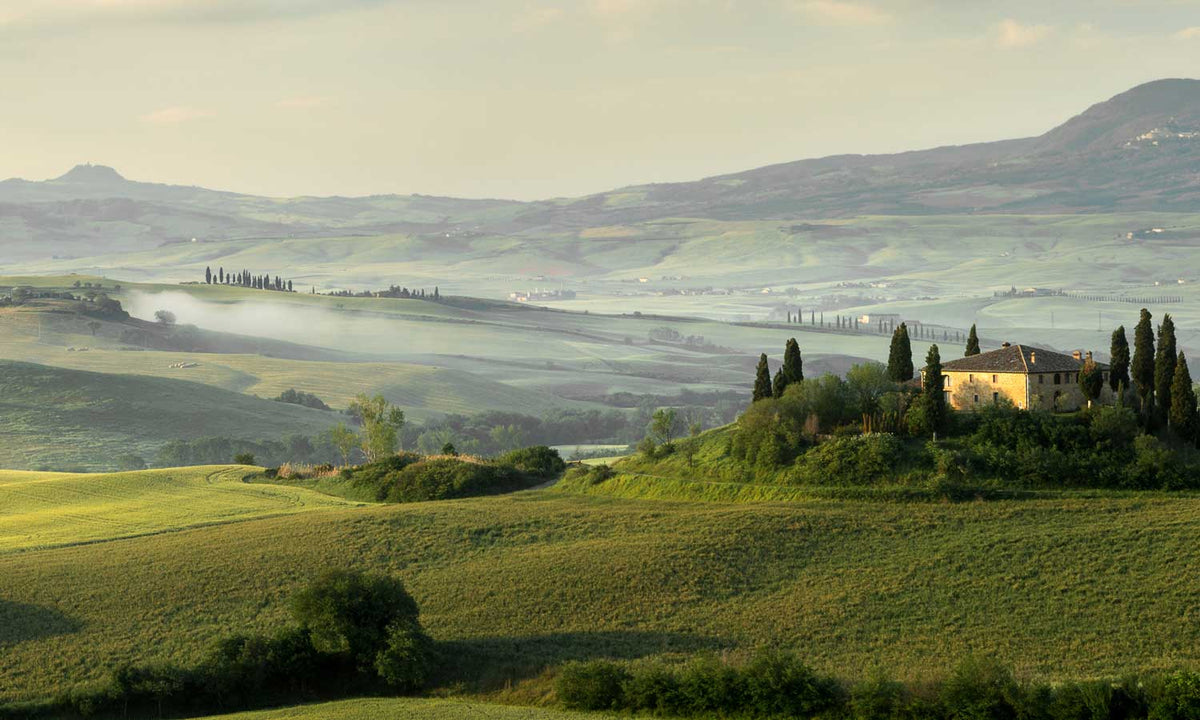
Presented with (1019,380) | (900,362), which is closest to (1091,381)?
(1019,380)

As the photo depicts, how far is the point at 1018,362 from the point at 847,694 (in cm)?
4378

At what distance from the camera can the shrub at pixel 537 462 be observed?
296 feet

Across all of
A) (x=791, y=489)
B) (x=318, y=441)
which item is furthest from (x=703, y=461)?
(x=318, y=441)

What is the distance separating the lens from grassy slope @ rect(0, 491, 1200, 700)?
172 feet

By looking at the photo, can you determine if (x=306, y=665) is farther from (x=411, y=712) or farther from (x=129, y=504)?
(x=129, y=504)

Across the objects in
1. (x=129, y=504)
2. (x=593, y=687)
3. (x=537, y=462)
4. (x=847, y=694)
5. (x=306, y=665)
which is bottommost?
(x=306, y=665)

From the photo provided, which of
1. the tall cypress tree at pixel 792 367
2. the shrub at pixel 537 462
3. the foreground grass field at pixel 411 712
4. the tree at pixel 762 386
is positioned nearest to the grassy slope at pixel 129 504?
the shrub at pixel 537 462

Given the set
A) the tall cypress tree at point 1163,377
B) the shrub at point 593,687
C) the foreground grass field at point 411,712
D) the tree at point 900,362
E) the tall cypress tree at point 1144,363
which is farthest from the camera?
the tree at point 900,362

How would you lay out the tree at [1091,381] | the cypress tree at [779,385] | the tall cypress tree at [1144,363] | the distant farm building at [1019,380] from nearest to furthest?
the tree at [1091,381] → the tall cypress tree at [1144,363] → the distant farm building at [1019,380] → the cypress tree at [779,385]

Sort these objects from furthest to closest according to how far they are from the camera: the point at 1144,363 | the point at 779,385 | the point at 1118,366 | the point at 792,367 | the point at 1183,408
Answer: the point at 792,367
the point at 779,385
the point at 1118,366
the point at 1144,363
the point at 1183,408

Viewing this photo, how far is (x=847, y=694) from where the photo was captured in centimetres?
4603

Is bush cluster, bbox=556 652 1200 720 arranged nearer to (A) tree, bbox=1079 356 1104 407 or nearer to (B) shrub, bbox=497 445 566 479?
(A) tree, bbox=1079 356 1104 407

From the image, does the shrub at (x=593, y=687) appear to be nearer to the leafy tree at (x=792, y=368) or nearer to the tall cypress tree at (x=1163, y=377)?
the tall cypress tree at (x=1163, y=377)

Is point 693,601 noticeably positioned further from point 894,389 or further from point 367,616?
point 894,389
